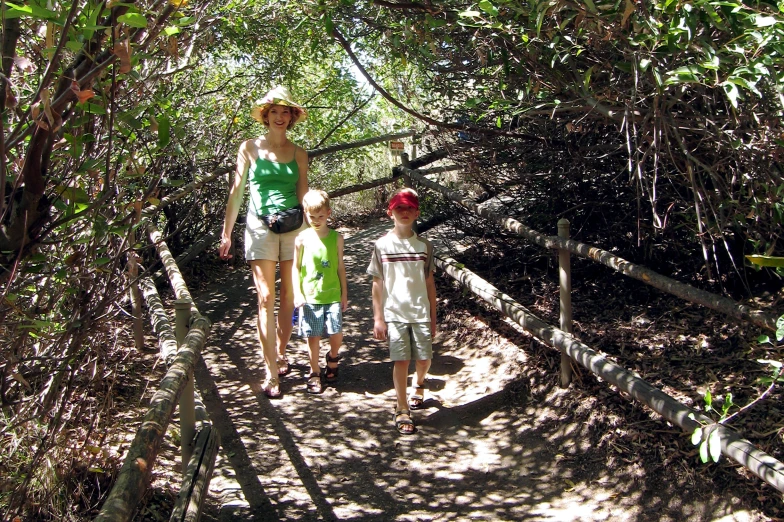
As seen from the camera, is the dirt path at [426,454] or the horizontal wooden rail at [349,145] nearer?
the dirt path at [426,454]

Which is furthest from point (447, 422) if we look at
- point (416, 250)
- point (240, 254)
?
point (240, 254)

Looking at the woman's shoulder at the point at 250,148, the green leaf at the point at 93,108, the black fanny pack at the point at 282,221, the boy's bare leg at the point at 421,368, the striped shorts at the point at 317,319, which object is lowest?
the boy's bare leg at the point at 421,368

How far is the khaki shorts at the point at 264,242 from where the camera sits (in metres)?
5.01

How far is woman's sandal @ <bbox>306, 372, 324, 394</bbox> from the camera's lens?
16.9ft

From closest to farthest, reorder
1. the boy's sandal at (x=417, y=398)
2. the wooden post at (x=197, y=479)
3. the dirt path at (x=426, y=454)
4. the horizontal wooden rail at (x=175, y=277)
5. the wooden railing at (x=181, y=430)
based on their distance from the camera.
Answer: the wooden railing at (x=181, y=430), the wooden post at (x=197, y=479), the horizontal wooden rail at (x=175, y=277), the dirt path at (x=426, y=454), the boy's sandal at (x=417, y=398)

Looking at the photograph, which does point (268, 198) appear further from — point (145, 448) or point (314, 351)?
point (145, 448)

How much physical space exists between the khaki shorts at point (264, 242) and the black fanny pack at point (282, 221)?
0.04m

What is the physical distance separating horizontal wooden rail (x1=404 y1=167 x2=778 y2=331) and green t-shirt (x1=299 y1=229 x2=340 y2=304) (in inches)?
46.7

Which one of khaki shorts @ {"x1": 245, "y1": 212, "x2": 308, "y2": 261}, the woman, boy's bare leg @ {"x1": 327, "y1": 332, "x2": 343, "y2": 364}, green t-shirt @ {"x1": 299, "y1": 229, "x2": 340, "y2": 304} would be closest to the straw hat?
the woman

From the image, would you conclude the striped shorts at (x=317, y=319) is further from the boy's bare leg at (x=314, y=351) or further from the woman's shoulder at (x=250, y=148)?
the woman's shoulder at (x=250, y=148)

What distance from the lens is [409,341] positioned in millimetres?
4715

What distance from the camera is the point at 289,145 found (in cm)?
516

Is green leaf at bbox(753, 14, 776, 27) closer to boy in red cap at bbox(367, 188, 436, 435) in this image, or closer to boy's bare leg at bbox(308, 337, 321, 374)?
boy in red cap at bbox(367, 188, 436, 435)

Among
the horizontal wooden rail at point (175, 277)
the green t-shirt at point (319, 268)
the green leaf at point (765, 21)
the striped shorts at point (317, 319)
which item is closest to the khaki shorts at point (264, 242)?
the green t-shirt at point (319, 268)
